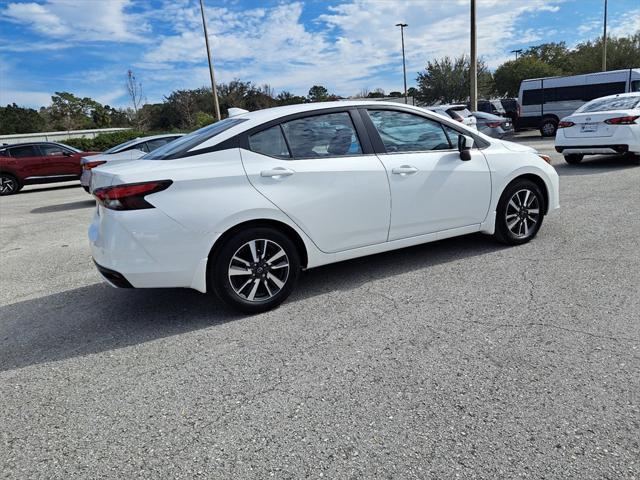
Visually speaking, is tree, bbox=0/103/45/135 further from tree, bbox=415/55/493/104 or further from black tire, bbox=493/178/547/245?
black tire, bbox=493/178/547/245

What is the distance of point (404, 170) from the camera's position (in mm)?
4320

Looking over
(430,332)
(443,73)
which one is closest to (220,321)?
(430,332)

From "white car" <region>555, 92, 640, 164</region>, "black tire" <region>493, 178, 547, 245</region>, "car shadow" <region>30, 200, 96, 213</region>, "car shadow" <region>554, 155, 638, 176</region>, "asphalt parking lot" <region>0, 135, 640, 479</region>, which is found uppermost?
"white car" <region>555, 92, 640, 164</region>

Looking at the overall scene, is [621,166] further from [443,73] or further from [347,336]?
[443,73]

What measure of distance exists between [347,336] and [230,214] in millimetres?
1202

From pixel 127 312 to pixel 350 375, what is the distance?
218cm

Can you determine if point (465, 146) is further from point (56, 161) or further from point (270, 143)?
point (56, 161)

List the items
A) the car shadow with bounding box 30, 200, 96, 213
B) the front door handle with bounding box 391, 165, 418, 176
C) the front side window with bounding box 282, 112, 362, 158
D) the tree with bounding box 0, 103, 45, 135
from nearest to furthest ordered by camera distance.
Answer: the front side window with bounding box 282, 112, 362, 158 → the front door handle with bounding box 391, 165, 418, 176 → the car shadow with bounding box 30, 200, 96, 213 → the tree with bounding box 0, 103, 45, 135

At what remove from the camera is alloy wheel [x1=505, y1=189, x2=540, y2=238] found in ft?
16.6

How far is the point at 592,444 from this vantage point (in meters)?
2.17

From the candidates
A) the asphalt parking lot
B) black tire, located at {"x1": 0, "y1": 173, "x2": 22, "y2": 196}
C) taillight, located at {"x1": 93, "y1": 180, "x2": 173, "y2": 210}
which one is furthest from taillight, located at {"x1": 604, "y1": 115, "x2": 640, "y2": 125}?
black tire, located at {"x1": 0, "y1": 173, "x2": 22, "y2": 196}

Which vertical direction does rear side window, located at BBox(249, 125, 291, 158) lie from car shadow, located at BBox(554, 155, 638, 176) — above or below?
above

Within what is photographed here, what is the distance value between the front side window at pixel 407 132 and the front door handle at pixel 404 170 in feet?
0.59

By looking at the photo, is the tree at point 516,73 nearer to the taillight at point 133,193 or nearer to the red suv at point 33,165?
the red suv at point 33,165
